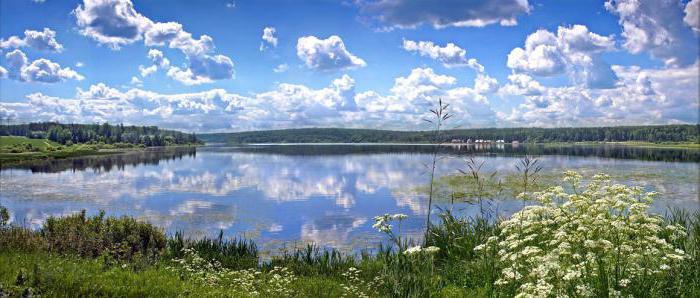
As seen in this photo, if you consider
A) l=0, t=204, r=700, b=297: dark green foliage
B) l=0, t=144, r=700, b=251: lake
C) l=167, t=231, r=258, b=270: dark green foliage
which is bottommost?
l=0, t=144, r=700, b=251: lake

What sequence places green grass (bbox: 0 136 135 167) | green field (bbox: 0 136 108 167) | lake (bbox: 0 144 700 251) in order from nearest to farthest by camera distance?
lake (bbox: 0 144 700 251) → green field (bbox: 0 136 108 167) → green grass (bbox: 0 136 135 167)

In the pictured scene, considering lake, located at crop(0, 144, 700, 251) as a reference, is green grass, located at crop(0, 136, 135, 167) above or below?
below

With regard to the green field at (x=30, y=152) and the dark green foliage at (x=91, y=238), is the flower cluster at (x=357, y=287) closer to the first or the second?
the dark green foliage at (x=91, y=238)

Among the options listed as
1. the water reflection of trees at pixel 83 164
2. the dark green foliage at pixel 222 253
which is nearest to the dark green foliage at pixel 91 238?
the dark green foliage at pixel 222 253

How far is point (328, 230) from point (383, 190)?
767 inches

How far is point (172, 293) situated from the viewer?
30.6 ft

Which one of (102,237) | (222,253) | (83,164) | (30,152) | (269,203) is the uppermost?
(102,237)

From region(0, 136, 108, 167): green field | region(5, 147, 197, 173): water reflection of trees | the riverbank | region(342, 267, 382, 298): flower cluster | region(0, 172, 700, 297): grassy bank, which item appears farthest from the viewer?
region(0, 136, 108, 167): green field

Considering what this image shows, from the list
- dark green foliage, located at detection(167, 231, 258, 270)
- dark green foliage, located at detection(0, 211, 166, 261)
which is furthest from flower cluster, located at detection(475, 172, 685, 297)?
dark green foliage, located at detection(167, 231, 258, 270)

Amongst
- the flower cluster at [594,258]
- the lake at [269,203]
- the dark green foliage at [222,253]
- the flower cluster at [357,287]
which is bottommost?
the lake at [269,203]

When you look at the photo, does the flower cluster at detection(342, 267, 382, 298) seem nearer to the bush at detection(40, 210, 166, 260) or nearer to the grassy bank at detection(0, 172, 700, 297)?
the grassy bank at detection(0, 172, 700, 297)

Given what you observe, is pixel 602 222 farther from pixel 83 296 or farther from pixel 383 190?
pixel 383 190

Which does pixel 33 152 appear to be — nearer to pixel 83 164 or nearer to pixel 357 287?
pixel 83 164

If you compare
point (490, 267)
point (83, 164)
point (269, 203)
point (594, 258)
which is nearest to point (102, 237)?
point (490, 267)
